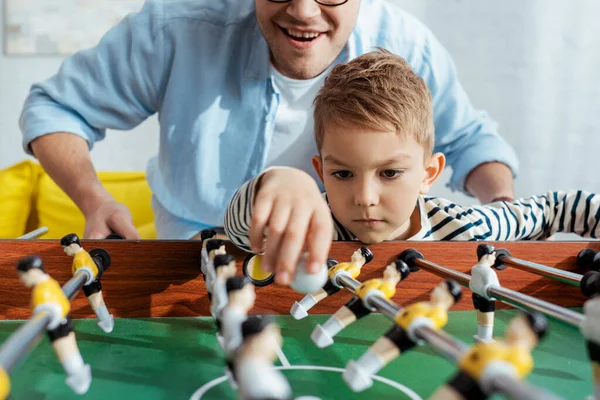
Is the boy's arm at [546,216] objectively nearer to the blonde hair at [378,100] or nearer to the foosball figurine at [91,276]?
the blonde hair at [378,100]

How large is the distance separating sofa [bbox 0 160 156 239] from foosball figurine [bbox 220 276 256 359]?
1810 millimetres

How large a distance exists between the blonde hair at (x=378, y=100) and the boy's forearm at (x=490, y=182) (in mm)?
478

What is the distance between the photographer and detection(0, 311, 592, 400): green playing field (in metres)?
0.57

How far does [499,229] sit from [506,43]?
1.99 m

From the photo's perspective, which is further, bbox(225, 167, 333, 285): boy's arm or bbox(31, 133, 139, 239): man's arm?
bbox(31, 133, 139, 239): man's arm

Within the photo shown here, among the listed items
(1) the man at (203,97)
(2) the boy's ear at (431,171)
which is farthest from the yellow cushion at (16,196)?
(2) the boy's ear at (431,171)

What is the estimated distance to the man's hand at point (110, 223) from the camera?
1146 mm

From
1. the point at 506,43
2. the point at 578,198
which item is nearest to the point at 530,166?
the point at 506,43

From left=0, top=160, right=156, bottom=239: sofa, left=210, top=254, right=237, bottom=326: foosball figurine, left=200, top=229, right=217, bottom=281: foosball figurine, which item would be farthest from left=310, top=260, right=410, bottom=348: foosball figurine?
→ left=0, top=160, right=156, bottom=239: sofa

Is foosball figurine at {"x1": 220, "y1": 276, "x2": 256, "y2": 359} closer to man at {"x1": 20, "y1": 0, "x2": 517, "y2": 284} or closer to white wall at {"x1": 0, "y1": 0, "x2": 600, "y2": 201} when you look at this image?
man at {"x1": 20, "y1": 0, "x2": 517, "y2": 284}

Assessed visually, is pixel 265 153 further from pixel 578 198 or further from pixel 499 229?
pixel 578 198

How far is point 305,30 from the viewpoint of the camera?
4.18 feet

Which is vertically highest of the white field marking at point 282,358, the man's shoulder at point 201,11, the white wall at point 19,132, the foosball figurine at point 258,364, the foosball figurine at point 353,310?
the man's shoulder at point 201,11

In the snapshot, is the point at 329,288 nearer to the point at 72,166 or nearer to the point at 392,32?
the point at 72,166
